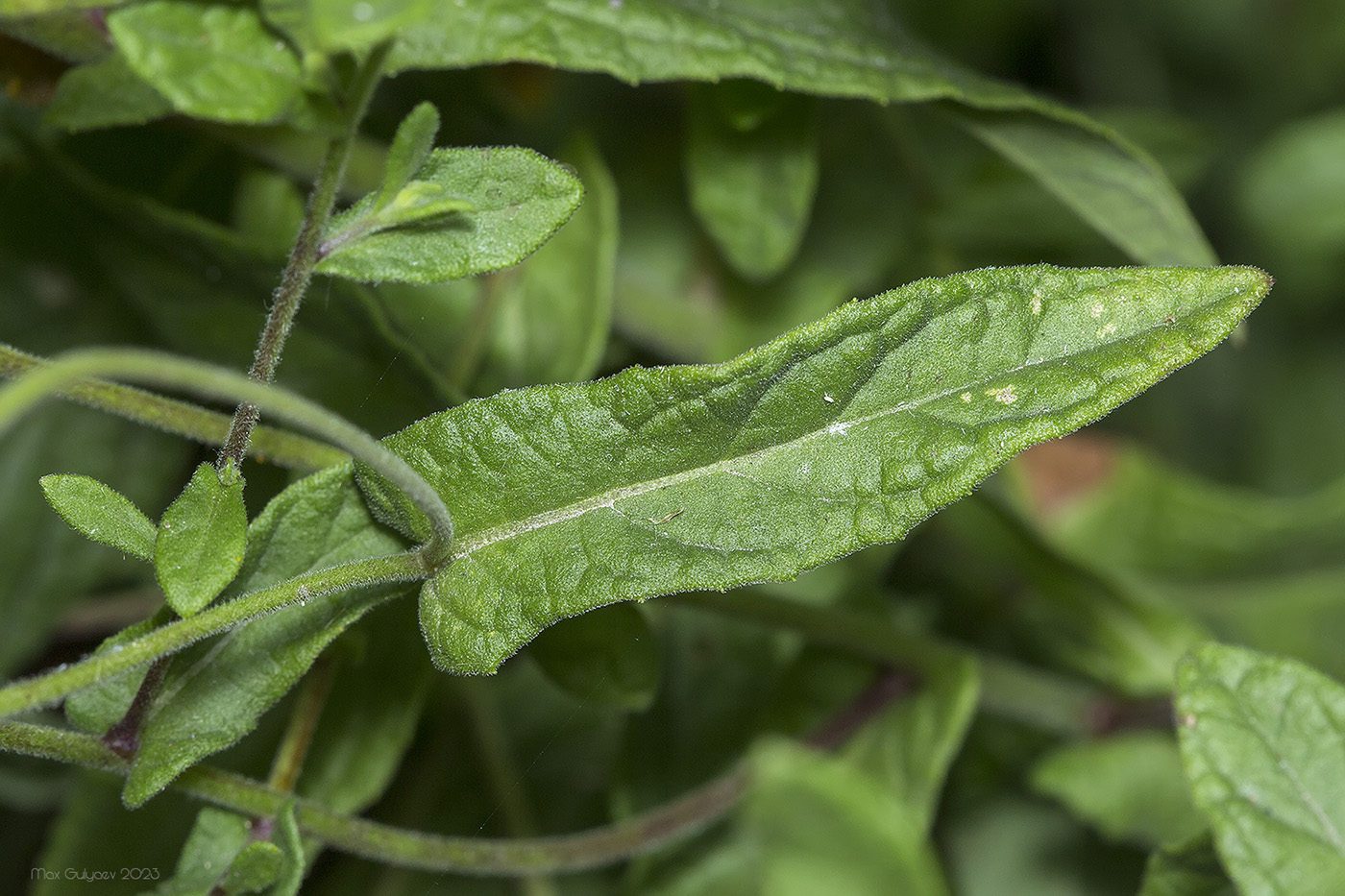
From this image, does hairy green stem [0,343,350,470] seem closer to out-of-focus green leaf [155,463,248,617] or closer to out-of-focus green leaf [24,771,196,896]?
out-of-focus green leaf [155,463,248,617]

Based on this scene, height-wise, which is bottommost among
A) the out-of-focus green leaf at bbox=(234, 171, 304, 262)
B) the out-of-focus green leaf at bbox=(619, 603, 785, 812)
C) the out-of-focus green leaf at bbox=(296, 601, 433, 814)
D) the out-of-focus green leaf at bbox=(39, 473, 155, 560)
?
the out-of-focus green leaf at bbox=(619, 603, 785, 812)

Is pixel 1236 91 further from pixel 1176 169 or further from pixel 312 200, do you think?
pixel 312 200

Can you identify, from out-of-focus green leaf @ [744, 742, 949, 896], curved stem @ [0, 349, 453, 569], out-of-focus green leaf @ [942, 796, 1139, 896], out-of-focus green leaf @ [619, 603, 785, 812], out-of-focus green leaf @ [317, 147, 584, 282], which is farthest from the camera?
out-of-focus green leaf @ [942, 796, 1139, 896]

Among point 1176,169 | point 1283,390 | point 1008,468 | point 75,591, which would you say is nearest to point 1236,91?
Answer: point 1283,390

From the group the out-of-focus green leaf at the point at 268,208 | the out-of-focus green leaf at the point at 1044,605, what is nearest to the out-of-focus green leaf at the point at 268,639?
the out-of-focus green leaf at the point at 268,208

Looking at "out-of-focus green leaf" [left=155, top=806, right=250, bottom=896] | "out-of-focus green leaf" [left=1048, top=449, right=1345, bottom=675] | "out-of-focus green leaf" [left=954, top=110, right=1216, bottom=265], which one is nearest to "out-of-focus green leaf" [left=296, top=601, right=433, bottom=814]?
"out-of-focus green leaf" [left=155, top=806, right=250, bottom=896]

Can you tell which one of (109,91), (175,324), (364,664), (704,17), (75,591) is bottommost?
(75,591)
